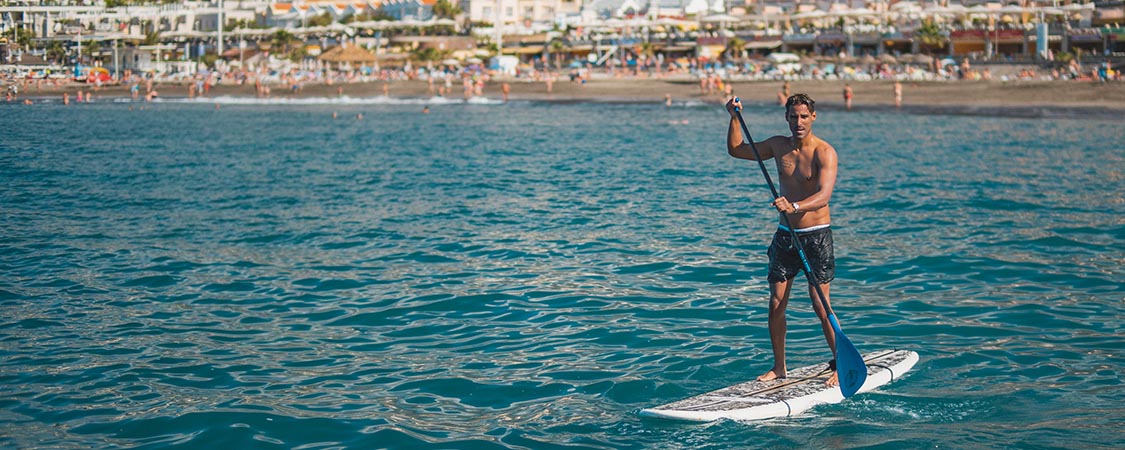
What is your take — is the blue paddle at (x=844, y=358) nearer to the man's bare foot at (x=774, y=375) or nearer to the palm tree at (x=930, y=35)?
the man's bare foot at (x=774, y=375)

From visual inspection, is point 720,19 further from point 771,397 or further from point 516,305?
point 771,397

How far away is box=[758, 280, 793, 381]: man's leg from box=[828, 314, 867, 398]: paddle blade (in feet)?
1.32

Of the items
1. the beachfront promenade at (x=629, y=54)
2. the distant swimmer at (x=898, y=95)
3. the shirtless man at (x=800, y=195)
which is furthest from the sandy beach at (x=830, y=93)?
the shirtless man at (x=800, y=195)

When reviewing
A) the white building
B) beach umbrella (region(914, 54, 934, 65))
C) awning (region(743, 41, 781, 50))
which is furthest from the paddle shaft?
the white building

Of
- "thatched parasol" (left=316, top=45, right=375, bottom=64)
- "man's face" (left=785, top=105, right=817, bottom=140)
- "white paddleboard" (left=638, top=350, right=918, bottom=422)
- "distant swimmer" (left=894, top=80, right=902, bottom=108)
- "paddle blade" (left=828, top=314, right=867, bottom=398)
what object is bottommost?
"white paddleboard" (left=638, top=350, right=918, bottom=422)

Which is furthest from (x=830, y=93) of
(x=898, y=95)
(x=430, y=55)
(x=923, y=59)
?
(x=430, y=55)

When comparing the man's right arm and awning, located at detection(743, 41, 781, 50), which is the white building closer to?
awning, located at detection(743, 41, 781, 50)

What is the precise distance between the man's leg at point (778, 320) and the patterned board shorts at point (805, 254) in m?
0.07

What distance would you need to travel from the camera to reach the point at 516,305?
478 inches

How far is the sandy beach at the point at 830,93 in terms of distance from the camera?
4869 centimetres

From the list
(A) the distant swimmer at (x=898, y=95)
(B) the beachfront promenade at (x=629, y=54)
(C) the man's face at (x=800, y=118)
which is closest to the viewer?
(C) the man's face at (x=800, y=118)

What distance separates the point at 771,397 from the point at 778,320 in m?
0.61

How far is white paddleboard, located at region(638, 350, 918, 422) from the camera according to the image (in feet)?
26.3

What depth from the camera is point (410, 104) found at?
2630 inches
